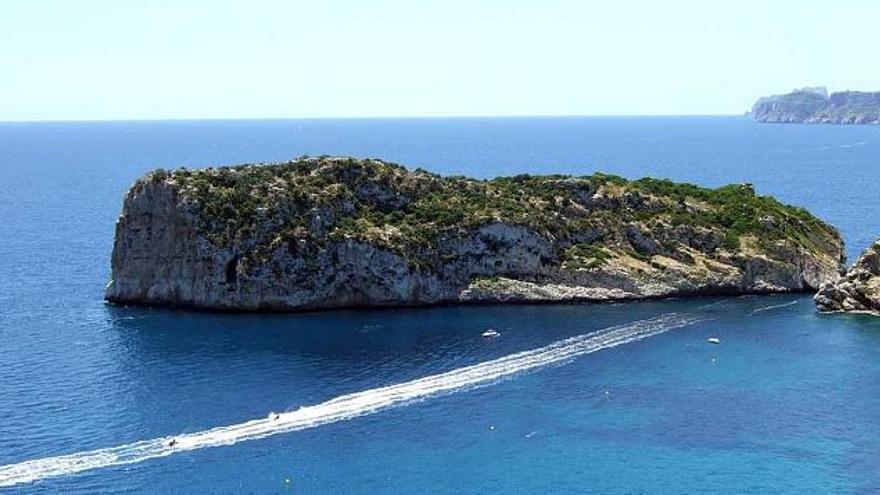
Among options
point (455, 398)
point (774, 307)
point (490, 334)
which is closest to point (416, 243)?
point (490, 334)

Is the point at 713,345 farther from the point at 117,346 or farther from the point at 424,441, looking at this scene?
the point at 117,346

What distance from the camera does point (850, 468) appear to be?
2594 inches

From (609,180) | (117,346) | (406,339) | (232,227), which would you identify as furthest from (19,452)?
(609,180)

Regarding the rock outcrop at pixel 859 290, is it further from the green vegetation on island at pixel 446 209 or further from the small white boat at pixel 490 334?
the small white boat at pixel 490 334

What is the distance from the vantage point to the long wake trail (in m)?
65.4

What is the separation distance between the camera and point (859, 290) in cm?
10594

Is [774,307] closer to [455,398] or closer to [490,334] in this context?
[490,334]

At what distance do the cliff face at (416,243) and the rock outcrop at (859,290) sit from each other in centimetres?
971

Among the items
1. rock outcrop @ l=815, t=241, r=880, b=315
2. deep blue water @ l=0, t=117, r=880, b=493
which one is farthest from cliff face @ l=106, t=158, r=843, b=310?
rock outcrop @ l=815, t=241, r=880, b=315

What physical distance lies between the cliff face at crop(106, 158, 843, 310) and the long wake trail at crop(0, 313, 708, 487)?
15.1 metres

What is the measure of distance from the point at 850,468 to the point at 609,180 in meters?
68.7

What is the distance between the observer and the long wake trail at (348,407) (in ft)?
215

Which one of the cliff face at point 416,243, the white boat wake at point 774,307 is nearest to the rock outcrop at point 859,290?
the white boat wake at point 774,307

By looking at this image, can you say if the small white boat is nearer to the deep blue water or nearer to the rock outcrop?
the deep blue water
